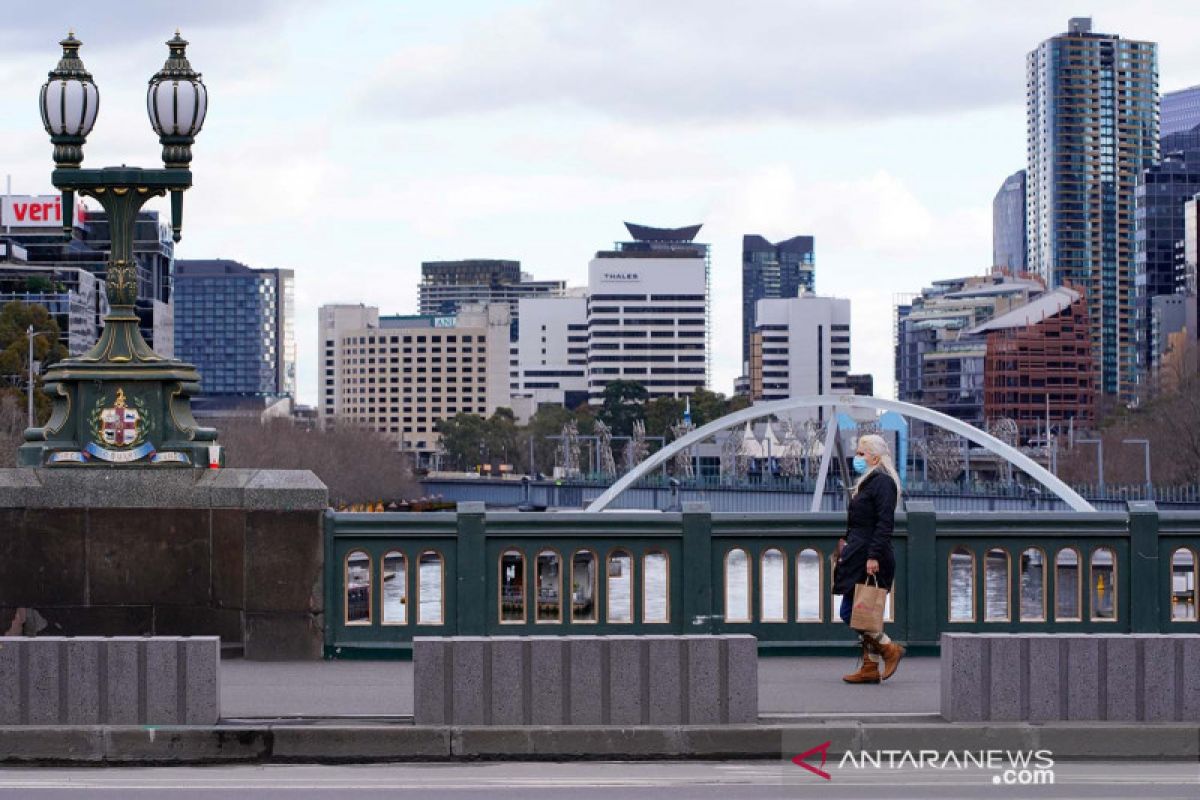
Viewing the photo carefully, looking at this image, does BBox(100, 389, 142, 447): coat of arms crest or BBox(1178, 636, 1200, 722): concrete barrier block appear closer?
BBox(1178, 636, 1200, 722): concrete barrier block

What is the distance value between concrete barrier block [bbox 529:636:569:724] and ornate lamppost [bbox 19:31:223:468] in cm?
500

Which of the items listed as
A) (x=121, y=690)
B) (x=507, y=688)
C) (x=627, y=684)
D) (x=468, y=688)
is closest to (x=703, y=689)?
(x=627, y=684)

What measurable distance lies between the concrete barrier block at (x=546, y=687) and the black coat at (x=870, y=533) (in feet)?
9.29

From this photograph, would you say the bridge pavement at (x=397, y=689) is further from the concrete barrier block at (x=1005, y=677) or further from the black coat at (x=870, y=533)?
the black coat at (x=870, y=533)

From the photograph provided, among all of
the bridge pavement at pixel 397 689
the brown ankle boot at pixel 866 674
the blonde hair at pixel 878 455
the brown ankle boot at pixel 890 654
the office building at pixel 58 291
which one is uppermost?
the office building at pixel 58 291

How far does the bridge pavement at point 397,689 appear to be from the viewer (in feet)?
45.6

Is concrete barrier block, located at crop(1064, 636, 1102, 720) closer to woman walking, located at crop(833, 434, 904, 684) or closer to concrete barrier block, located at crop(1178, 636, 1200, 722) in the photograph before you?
concrete barrier block, located at crop(1178, 636, 1200, 722)

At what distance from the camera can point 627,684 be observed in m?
13.2

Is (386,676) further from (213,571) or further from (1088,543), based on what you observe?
(1088,543)

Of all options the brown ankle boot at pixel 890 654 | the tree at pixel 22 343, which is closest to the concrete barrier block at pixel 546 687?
the brown ankle boot at pixel 890 654

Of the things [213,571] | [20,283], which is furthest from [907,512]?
[20,283]

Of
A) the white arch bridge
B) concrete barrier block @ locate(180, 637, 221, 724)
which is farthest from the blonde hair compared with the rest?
the white arch bridge

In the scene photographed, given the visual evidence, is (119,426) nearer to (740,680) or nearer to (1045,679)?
(740,680)

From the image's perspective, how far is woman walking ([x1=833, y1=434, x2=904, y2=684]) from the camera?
591 inches
